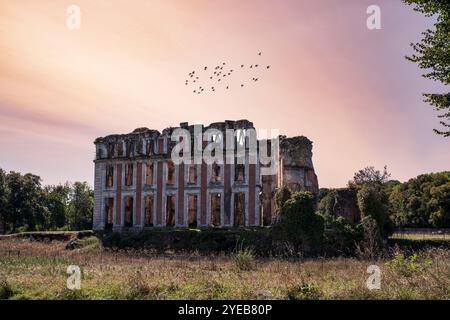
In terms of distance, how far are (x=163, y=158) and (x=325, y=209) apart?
1755cm

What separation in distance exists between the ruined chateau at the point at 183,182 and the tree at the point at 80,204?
1952 centimetres

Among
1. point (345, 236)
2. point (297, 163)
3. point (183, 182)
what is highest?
point (297, 163)

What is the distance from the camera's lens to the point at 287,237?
2841 cm

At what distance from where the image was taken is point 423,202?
56594 millimetres

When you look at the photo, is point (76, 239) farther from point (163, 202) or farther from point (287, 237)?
point (287, 237)

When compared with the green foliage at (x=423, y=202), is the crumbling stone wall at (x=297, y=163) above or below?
above

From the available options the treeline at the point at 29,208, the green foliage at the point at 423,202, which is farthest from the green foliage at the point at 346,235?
the treeline at the point at 29,208

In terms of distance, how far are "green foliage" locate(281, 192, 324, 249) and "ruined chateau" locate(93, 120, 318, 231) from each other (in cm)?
737

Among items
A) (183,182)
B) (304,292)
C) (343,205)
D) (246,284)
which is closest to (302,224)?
(183,182)

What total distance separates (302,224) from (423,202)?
35055 millimetres

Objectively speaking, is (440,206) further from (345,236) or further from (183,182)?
(183,182)

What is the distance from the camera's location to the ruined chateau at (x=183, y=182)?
3678 cm

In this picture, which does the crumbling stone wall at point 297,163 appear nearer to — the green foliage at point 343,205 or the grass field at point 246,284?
the green foliage at point 343,205
